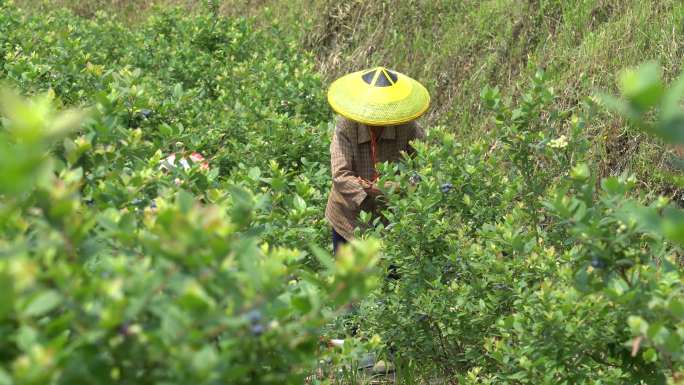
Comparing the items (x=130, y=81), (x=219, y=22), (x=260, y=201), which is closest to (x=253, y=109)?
(x=130, y=81)

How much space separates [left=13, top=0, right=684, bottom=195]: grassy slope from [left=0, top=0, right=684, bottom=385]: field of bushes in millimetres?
19

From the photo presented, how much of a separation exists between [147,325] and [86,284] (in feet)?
0.41

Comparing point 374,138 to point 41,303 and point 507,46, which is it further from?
point 41,303

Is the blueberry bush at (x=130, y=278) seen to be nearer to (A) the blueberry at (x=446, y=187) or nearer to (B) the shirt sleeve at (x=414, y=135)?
(A) the blueberry at (x=446, y=187)

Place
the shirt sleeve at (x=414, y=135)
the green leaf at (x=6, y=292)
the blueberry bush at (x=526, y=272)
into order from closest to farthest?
the green leaf at (x=6, y=292) → the blueberry bush at (x=526, y=272) → the shirt sleeve at (x=414, y=135)

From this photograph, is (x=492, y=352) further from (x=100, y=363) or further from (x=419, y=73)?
(x=419, y=73)

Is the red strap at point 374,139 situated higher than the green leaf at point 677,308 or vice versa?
the green leaf at point 677,308

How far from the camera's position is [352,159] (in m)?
4.27

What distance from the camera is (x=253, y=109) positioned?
5172 millimetres

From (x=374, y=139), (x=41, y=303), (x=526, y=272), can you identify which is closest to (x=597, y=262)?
(x=526, y=272)

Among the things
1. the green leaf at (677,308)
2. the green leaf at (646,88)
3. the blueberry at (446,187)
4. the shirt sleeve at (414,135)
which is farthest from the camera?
the shirt sleeve at (414,135)

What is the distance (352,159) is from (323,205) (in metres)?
0.46

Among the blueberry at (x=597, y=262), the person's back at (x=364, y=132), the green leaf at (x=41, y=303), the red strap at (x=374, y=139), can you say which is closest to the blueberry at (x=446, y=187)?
the person's back at (x=364, y=132)

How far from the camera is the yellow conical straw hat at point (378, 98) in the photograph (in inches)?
159
